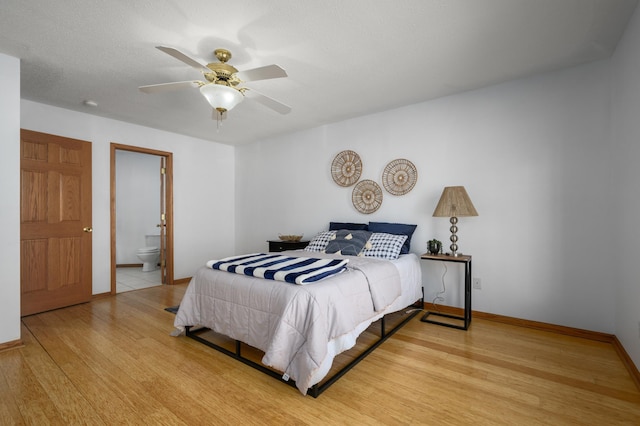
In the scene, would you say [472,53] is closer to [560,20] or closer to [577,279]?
[560,20]

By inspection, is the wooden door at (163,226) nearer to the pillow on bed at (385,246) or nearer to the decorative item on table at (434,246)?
the pillow on bed at (385,246)

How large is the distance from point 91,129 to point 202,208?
6.52 feet

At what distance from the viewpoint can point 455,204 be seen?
306 centimetres

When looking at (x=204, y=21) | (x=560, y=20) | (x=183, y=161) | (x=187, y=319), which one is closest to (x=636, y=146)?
(x=560, y=20)

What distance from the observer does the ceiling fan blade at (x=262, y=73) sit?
205cm

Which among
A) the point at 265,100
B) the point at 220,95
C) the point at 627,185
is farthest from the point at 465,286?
the point at 220,95

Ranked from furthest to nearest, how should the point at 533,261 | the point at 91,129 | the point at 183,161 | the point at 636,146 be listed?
the point at 183,161
the point at 91,129
the point at 533,261
the point at 636,146

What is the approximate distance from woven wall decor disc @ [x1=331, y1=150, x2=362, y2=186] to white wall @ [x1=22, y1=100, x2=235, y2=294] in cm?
248

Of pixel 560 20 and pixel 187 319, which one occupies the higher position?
pixel 560 20

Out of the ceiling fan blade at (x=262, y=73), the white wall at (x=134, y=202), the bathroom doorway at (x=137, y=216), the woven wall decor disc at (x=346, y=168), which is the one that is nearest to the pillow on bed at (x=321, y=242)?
the woven wall decor disc at (x=346, y=168)

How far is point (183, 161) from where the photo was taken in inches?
202

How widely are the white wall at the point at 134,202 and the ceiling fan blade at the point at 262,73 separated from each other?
17.6 ft

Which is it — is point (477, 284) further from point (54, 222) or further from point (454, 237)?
point (54, 222)

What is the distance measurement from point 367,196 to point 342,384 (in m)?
2.55
